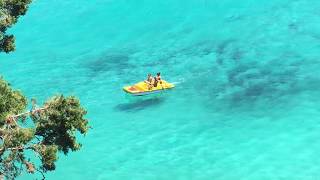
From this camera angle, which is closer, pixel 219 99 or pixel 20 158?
pixel 20 158

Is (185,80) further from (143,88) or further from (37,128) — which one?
Answer: (37,128)

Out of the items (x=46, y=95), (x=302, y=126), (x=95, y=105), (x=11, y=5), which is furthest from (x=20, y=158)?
(x=46, y=95)

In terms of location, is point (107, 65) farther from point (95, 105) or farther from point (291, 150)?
point (291, 150)

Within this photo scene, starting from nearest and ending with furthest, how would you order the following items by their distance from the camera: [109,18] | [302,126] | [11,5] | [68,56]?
[11,5]
[302,126]
[68,56]
[109,18]

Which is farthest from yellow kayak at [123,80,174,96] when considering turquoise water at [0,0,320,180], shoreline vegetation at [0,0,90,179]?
shoreline vegetation at [0,0,90,179]

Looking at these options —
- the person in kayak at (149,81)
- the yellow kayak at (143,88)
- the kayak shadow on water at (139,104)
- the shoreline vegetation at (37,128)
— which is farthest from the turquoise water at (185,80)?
the shoreline vegetation at (37,128)

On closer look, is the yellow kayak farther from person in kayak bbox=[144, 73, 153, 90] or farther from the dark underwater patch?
the dark underwater patch

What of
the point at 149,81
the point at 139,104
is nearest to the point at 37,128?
the point at 139,104
